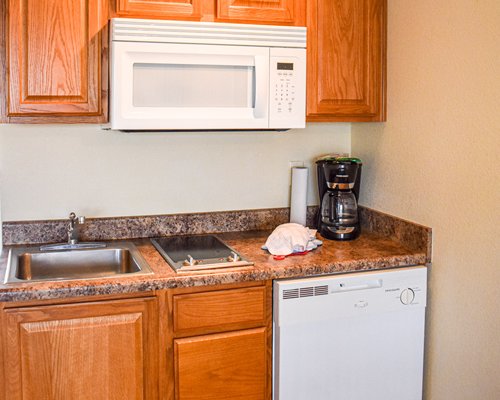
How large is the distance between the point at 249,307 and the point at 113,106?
85 centimetres

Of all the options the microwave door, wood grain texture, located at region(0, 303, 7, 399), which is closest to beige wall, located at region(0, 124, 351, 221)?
the microwave door

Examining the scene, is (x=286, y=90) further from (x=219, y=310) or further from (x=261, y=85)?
(x=219, y=310)

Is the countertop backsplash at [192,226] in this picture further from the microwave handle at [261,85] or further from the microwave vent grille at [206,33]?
the microwave vent grille at [206,33]

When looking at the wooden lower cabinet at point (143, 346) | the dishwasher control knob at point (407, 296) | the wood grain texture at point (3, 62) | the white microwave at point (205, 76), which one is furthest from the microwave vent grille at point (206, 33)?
the dishwasher control knob at point (407, 296)

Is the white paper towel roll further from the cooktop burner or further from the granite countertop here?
the cooktop burner

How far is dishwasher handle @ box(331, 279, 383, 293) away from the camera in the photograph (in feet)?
7.24

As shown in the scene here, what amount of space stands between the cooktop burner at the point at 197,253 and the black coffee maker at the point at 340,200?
1.53ft

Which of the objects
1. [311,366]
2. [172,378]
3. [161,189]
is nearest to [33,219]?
[161,189]

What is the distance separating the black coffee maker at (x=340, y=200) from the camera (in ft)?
8.41

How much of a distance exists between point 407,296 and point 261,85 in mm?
956

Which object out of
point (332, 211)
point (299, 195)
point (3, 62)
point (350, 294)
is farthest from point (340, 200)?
point (3, 62)

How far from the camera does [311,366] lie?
2.20m

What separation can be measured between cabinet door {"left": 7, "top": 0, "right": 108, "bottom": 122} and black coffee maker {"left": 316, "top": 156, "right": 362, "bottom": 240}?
975mm

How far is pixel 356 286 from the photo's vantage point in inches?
88.0
